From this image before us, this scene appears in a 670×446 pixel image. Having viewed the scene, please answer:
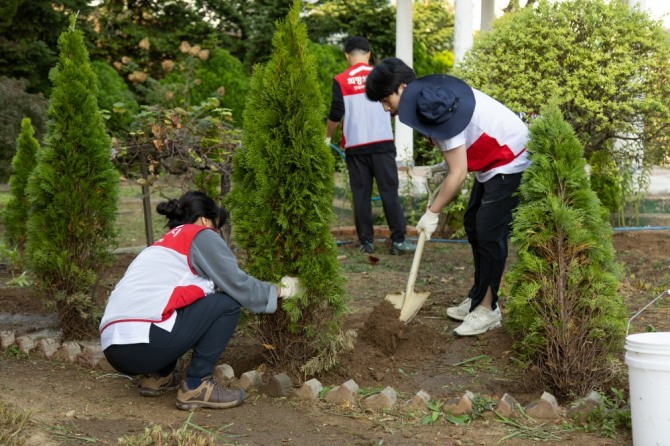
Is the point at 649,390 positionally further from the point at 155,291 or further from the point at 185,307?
the point at 155,291

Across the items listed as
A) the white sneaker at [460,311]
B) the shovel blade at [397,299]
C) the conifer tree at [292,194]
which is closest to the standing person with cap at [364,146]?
the white sneaker at [460,311]

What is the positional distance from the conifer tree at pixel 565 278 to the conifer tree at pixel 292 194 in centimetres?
95

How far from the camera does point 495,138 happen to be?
5.07 m

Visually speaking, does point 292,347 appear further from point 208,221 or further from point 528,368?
point 528,368

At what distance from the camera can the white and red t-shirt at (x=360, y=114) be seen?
27.5 ft

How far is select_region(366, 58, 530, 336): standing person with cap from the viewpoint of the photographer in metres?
4.86

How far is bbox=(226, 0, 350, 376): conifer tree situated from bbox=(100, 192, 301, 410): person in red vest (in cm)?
23

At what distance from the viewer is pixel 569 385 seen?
163 inches

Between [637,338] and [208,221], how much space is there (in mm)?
2064

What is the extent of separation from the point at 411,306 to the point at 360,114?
334cm

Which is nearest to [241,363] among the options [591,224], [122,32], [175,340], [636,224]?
[175,340]

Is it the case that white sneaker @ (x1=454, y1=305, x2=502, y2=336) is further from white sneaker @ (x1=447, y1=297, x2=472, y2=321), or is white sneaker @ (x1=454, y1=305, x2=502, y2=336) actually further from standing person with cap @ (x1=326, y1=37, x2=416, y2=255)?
standing person with cap @ (x1=326, y1=37, x2=416, y2=255)

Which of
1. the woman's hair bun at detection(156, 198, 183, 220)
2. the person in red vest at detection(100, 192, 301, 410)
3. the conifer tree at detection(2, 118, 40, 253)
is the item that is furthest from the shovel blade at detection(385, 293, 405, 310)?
the conifer tree at detection(2, 118, 40, 253)

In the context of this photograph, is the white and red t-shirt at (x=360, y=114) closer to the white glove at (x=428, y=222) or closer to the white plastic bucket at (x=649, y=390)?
the white glove at (x=428, y=222)
